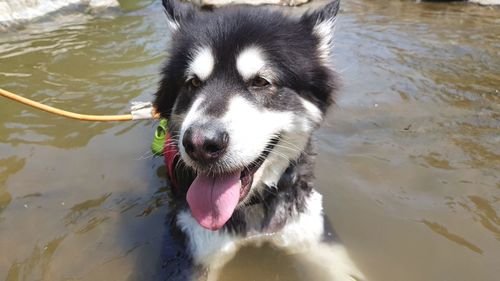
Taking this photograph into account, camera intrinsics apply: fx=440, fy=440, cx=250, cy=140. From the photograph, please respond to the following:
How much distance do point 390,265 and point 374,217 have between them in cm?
56

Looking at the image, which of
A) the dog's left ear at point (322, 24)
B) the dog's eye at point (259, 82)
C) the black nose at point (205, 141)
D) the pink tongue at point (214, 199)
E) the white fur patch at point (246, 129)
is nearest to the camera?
the black nose at point (205, 141)

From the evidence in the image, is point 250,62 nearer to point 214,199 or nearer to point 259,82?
point 259,82

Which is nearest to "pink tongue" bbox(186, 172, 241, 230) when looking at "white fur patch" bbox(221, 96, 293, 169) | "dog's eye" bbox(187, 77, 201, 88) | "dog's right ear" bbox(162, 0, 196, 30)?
"white fur patch" bbox(221, 96, 293, 169)

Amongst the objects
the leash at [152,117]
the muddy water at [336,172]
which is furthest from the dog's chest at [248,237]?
the leash at [152,117]

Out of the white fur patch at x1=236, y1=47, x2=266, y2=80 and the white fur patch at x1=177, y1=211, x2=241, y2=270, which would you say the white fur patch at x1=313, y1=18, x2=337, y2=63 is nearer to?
the white fur patch at x1=236, y1=47, x2=266, y2=80

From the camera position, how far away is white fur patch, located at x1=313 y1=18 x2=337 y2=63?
3061 millimetres

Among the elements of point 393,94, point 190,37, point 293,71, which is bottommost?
point 393,94

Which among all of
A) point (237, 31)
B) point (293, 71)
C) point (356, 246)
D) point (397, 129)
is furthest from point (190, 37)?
point (397, 129)

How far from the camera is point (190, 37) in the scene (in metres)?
2.92

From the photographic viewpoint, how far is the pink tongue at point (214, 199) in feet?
8.43

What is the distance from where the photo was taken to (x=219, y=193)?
263 centimetres

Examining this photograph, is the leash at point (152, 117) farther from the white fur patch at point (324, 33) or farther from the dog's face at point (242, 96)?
the white fur patch at point (324, 33)

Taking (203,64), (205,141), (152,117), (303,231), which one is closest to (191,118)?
(205,141)

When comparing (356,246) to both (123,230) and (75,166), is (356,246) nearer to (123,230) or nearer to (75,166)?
(123,230)
